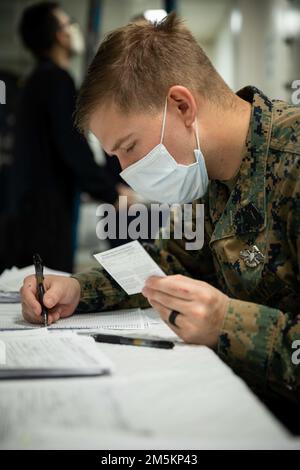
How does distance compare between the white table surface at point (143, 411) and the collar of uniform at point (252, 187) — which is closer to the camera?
the white table surface at point (143, 411)

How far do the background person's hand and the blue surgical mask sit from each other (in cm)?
29

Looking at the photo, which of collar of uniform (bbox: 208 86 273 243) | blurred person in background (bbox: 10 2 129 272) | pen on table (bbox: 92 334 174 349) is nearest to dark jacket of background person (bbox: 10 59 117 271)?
blurred person in background (bbox: 10 2 129 272)

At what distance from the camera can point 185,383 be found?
2.21 ft

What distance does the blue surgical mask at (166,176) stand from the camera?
102 centimetres

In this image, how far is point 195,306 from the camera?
2.63ft

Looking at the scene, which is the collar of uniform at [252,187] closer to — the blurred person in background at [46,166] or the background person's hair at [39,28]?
the blurred person in background at [46,166]

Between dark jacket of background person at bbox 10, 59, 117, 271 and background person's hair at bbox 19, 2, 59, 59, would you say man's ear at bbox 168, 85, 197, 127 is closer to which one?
dark jacket of background person at bbox 10, 59, 117, 271

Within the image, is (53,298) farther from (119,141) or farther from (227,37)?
(227,37)

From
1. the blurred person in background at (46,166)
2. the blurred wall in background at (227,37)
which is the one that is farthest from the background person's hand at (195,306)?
the blurred person in background at (46,166)

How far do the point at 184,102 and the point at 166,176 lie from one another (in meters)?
0.15

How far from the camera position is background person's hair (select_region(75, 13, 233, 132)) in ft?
3.25
